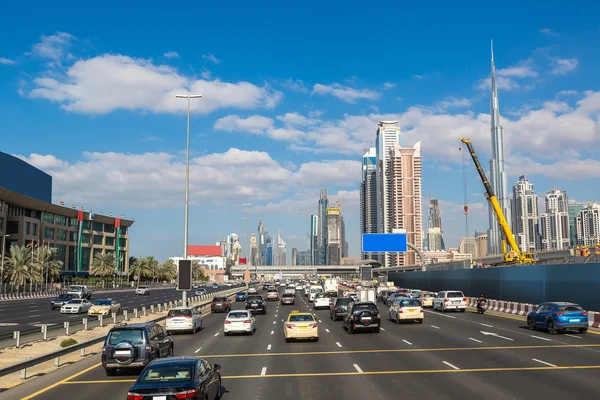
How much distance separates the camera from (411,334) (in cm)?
3005

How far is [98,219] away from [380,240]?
95295 millimetres

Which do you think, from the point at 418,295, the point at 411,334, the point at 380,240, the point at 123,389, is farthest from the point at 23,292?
the point at 123,389

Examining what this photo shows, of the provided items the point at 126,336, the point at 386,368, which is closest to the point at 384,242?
the point at 386,368

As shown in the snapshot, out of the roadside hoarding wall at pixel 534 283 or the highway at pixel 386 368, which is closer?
the highway at pixel 386 368

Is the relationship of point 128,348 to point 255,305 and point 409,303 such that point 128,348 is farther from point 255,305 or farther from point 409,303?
point 255,305

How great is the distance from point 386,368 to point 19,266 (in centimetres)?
8840

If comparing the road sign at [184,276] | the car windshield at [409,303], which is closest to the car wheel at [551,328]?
the car windshield at [409,303]

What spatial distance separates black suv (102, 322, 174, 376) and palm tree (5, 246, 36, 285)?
83.6 m

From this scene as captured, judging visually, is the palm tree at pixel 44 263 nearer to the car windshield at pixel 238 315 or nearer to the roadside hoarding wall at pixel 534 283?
the roadside hoarding wall at pixel 534 283

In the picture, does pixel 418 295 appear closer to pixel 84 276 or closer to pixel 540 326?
pixel 540 326

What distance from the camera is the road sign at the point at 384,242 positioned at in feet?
256

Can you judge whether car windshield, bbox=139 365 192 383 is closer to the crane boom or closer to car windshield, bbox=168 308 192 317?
car windshield, bbox=168 308 192 317

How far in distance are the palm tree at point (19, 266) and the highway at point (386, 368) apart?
73943 millimetres

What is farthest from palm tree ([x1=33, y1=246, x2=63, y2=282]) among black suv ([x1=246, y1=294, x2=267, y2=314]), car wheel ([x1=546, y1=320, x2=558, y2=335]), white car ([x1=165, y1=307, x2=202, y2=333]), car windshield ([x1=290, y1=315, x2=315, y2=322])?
car wheel ([x1=546, y1=320, x2=558, y2=335])
